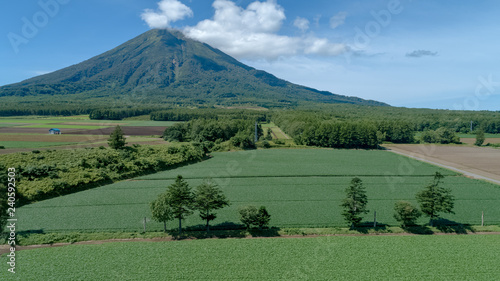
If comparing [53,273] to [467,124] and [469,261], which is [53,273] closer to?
[469,261]

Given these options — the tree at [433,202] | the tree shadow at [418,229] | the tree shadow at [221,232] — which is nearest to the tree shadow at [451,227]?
the tree at [433,202]

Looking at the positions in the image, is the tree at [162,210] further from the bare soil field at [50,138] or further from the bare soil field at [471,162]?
the bare soil field at [50,138]

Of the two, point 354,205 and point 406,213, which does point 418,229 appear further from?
point 354,205

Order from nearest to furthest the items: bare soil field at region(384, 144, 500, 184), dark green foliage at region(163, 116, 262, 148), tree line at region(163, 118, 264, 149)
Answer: bare soil field at region(384, 144, 500, 184) < tree line at region(163, 118, 264, 149) < dark green foliage at region(163, 116, 262, 148)

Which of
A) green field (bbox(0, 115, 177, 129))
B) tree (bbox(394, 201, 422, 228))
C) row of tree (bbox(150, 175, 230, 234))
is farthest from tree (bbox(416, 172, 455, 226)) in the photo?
green field (bbox(0, 115, 177, 129))

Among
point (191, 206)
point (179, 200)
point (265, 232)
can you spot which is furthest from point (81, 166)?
point (265, 232)

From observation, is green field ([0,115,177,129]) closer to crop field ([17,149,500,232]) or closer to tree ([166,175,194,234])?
crop field ([17,149,500,232])
